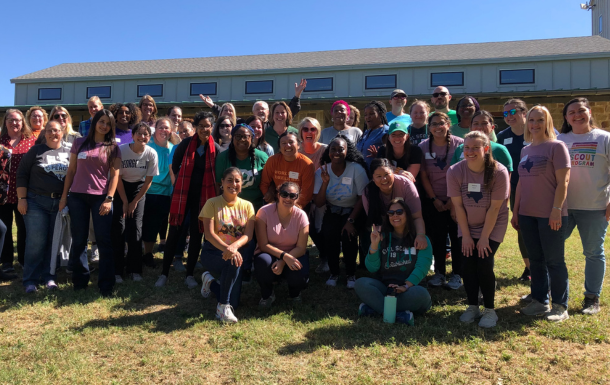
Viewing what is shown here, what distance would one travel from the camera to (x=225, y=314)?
3951 millimetres

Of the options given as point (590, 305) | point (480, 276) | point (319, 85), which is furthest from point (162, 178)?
point (319, 85)

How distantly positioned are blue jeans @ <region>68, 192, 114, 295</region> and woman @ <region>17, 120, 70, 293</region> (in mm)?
308

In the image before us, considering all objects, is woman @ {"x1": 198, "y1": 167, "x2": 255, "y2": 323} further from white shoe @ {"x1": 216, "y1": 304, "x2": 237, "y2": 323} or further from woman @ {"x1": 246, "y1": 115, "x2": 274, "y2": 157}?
woman @ {"x1": 246, "y1": 115, "x2": 274, "y2": 157}

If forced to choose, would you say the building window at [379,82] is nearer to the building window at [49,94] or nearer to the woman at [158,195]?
the woman at [158,195]

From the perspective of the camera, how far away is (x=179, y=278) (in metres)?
5.27

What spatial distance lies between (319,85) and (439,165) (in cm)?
1695

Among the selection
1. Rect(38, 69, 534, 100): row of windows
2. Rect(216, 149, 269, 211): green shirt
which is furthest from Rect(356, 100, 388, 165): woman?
Rect(38, 69, 534, 100): row of windows

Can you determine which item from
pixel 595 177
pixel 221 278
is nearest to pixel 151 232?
pixel 221 278

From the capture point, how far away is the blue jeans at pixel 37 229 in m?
4.76

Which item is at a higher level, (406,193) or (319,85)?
(319,85)

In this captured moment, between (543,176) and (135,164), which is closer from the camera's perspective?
(543,176)

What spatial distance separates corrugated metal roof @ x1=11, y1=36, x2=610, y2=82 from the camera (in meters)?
19.5

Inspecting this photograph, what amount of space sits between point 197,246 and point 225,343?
171 cm

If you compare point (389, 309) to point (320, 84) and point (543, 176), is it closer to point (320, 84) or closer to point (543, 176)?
point (543, 176)
